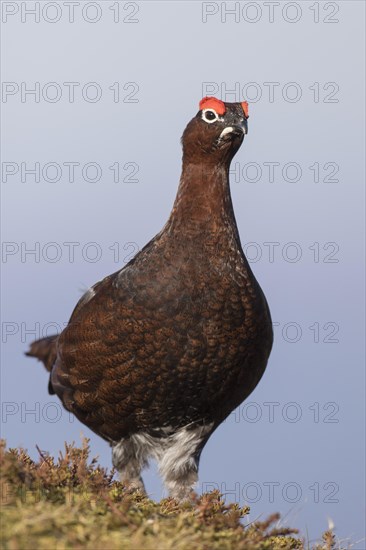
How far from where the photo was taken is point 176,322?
6621mm

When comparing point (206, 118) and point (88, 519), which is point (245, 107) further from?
point (88, 519)

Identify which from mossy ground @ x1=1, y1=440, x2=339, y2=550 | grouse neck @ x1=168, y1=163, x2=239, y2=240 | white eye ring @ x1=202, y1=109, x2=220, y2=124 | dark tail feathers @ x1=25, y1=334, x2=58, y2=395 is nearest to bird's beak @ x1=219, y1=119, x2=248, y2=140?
white eye ring @ x1=202, y1=109, x2=220, y2=124

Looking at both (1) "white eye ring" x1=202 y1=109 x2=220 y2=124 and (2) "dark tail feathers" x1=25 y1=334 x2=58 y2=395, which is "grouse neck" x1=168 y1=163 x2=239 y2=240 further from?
(2) "dark tail feathers" x1=25 y1=334 x2=58 y2=395

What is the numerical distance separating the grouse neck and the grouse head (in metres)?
0.09

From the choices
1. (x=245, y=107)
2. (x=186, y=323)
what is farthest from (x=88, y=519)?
(x=245, y=107)

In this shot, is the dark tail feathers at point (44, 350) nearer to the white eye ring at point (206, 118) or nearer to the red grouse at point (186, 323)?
the red grouse at point (186, 323)

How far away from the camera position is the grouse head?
6.85m

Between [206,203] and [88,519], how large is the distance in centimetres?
375

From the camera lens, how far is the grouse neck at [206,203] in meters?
6.87

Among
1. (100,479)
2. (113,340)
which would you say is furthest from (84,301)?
(100,479)

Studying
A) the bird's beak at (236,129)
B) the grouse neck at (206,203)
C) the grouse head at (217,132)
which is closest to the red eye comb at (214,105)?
the grouse head at (217,132)

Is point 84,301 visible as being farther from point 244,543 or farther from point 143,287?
point 244,543

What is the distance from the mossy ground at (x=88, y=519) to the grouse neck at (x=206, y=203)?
8.33 ft

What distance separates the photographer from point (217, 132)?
6.87 metres
